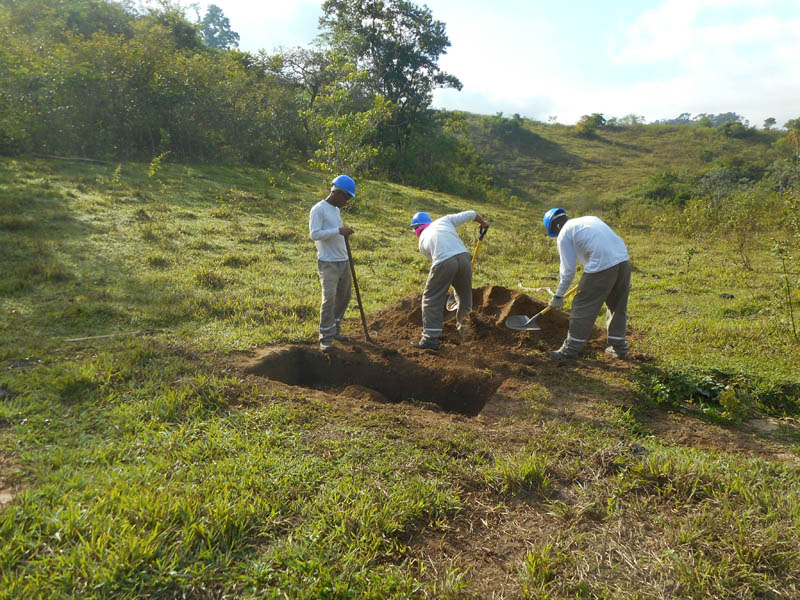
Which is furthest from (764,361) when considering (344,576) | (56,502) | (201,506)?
(56,502)

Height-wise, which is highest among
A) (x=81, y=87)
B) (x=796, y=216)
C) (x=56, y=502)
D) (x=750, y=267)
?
(x=81, y=87)

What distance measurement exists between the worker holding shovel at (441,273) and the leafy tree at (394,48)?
22.8 metres

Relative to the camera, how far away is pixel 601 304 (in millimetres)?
4547

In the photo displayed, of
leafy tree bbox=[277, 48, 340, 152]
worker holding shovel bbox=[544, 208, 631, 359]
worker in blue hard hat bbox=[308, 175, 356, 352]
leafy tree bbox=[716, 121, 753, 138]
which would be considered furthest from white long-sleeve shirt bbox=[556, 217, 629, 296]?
leafy tree bbox=[716, 121, 753, 138]

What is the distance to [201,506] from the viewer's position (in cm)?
245

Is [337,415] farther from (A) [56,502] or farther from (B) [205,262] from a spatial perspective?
(B) [205,262]

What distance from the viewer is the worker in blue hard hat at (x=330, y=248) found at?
15.7 feet

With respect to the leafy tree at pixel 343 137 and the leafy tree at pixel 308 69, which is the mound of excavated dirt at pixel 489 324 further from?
the leafy tree at pixel 308 69

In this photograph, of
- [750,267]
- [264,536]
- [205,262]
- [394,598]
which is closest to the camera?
[394,598]

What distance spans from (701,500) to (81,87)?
18.7m

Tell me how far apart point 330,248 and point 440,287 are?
1.27 meters

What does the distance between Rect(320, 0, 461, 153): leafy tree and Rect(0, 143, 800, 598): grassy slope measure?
23.5 metres

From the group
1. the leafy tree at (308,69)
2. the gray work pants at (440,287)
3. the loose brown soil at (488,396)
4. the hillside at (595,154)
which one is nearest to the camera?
the loose brown soil at (488,396)

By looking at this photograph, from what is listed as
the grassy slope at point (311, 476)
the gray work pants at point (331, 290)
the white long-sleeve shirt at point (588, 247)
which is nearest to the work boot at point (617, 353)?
the grassy slope at point (311, 476)
